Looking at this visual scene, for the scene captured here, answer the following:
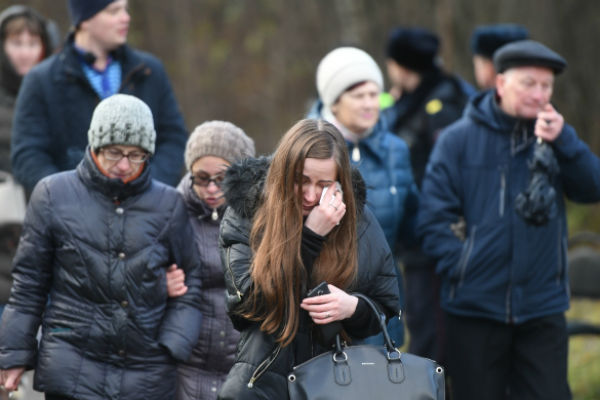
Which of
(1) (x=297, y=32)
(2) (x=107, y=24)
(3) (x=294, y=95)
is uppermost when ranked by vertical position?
(2) (x=107, y=24)

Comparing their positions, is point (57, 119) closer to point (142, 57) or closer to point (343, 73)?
point (142, 57)

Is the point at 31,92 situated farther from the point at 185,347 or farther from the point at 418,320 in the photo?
the point at 418,320

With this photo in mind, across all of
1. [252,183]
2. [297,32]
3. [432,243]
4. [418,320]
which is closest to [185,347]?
[252,183]

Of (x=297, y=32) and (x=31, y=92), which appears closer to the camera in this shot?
(x=31, y=92)

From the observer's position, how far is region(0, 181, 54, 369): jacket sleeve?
4.43m

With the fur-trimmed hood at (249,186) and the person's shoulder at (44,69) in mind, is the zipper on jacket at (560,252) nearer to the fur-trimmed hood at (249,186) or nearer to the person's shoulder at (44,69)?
the fur-trimmed hood at (249,186)

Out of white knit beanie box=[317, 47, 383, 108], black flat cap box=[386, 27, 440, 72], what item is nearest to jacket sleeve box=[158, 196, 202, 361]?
white knit beanie box=[317, 47, 383, 108]

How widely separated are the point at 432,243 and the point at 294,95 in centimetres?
1344

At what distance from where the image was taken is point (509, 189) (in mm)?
5586

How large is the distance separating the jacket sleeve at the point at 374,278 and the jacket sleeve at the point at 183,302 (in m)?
0.90

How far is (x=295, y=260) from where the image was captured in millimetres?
3910

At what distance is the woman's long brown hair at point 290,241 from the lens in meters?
3.88

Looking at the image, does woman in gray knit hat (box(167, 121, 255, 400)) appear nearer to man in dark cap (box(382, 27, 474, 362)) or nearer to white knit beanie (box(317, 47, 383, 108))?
white knit beanie (box(317, 47, 383, 108))

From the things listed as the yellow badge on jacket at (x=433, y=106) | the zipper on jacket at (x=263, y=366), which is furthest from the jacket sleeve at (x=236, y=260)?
the yellow badge on jacket at (x=433, y=106)
